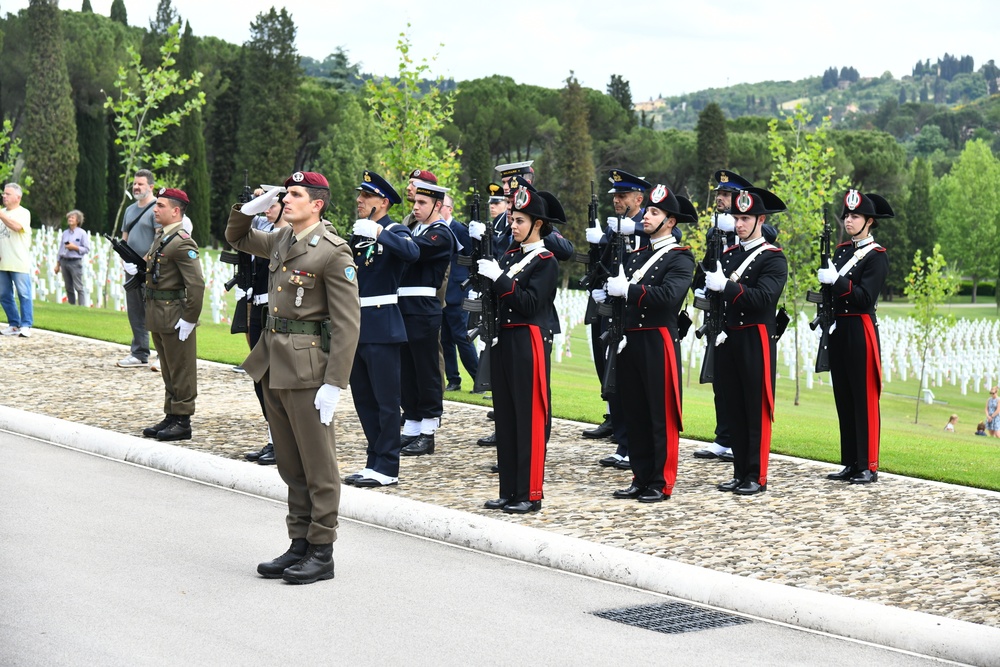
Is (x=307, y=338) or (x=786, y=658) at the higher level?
(x=307, y=338)

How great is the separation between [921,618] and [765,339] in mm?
3507

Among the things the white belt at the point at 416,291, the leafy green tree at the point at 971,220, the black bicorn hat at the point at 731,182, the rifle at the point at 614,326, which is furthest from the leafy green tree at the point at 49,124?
the leafy green tree at the point at 971,220

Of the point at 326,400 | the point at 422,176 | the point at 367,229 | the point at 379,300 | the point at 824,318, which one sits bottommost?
the point at 326,400

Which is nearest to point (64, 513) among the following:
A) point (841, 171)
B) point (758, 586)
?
point (758, 586)

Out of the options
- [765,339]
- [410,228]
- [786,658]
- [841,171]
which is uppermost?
[841,171]

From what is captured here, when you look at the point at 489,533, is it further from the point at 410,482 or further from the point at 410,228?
the point at 410,228

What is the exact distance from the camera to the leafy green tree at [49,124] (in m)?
48.8

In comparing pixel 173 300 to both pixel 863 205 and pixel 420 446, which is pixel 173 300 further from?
pixel 863 205

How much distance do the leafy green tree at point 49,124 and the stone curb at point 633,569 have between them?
42.4 meters

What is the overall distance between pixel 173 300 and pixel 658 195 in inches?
166

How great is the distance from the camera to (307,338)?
21.4 feet

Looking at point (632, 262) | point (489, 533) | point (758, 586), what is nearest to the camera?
point (758, 586)

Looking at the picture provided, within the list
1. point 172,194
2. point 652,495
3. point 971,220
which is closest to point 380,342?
point 652,495

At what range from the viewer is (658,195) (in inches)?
334
